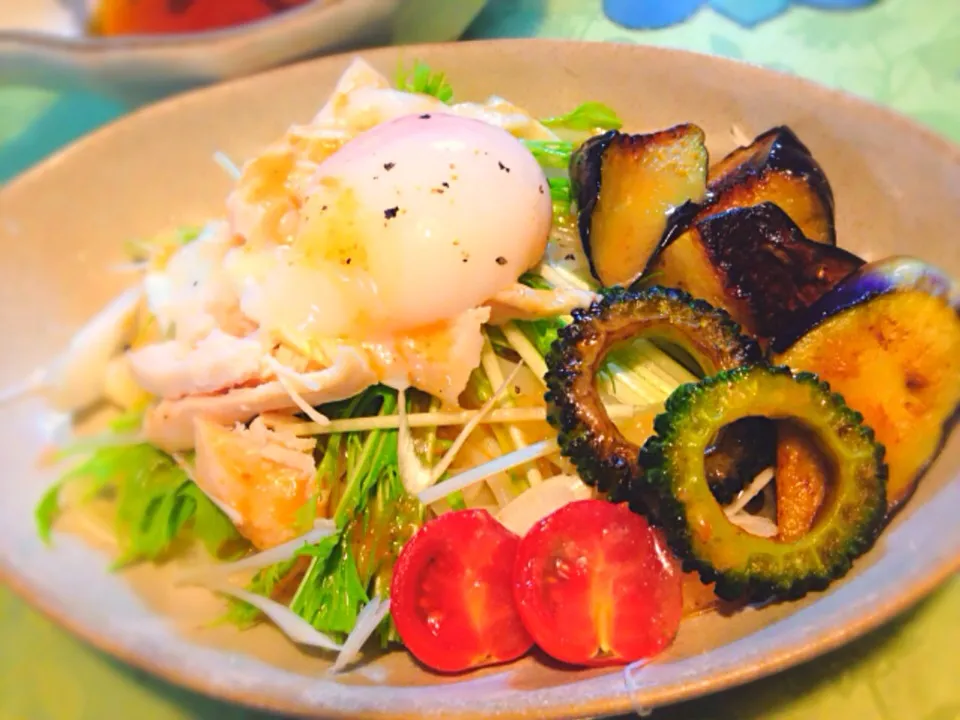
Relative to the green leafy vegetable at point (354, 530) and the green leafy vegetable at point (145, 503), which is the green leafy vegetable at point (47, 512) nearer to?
the green leafy vegetable at point (145, 503)

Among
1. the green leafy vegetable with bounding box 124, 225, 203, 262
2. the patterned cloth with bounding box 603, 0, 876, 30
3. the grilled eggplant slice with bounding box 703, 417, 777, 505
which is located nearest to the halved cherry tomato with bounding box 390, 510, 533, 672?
the grilled eggplant slice with bounding box 703, 417, 777, 505

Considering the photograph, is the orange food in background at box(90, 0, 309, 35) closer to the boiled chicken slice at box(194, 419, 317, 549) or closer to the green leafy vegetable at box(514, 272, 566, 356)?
the green leafy vegetable at box(514, 272, 566, 356)

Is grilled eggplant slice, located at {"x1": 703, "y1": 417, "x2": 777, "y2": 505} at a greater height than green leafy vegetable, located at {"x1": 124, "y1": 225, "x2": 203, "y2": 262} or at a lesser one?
greater

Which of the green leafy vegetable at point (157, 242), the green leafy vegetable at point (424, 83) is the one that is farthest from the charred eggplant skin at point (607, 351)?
the green leafy vegetable at point (157, 242)

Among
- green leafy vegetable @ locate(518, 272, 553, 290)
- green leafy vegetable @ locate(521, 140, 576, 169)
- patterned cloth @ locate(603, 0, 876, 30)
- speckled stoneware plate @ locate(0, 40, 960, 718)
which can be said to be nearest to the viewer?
speckled stoneware plate @ locate(0, 40, 960, 718)

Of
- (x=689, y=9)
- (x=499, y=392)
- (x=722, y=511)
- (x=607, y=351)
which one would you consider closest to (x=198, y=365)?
(x=499, y=392)

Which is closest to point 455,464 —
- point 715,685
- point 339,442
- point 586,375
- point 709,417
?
point 339,442

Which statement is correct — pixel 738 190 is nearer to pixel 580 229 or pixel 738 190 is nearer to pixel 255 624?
pixel 580 229
